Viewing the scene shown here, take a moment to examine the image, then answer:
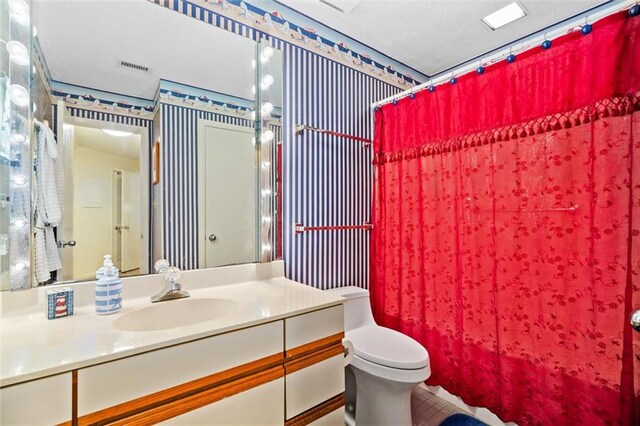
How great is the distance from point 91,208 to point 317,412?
1.21 metres

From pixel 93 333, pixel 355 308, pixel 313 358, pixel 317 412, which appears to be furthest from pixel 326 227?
pixel 93 333

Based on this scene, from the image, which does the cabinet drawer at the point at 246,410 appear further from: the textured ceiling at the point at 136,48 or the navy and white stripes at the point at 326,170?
the textured ceiling at the point at 136,48

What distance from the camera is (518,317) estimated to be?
1.44 m

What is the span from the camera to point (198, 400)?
851mm

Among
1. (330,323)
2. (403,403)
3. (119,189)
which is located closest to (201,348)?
(330,323)

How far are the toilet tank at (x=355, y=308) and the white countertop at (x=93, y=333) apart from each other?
1.96 feet

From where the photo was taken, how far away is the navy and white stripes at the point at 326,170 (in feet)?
5.63

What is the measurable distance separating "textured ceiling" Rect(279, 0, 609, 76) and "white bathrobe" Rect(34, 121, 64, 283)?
1.35m

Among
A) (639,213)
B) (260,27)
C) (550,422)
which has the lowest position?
(550,422)

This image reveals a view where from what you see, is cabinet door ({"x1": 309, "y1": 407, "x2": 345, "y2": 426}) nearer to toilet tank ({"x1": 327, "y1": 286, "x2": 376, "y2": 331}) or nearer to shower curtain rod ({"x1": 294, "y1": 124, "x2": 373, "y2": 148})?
toilet tank ({"x1": 327, "y1": 286, "x2": 376, "y2": 331})

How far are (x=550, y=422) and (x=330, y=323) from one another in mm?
1176

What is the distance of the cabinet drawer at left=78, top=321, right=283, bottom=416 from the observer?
2.36 feet

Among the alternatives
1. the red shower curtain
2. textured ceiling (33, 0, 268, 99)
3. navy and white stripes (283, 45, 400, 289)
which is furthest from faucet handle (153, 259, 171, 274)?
the red shower curtain

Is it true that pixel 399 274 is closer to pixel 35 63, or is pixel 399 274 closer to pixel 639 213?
pixel 639 213
